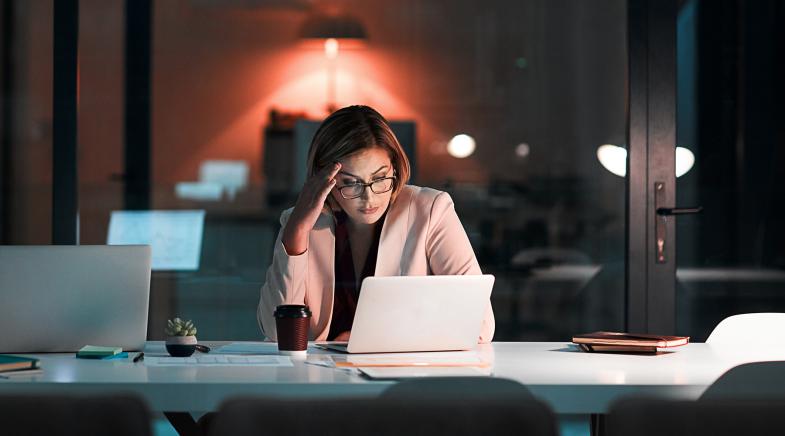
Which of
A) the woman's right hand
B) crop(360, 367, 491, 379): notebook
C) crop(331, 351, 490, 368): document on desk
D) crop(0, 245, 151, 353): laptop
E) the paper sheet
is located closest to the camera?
crop(360, 367, 491, 379): notebook

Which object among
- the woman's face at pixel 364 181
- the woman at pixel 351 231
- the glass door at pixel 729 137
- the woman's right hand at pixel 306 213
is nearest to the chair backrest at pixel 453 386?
the woman at pixel 351 231

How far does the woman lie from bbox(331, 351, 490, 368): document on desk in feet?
1.28

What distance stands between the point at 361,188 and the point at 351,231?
0.20 metres

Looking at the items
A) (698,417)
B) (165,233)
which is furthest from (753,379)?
(165,233)

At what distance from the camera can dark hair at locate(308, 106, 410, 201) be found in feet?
9.85

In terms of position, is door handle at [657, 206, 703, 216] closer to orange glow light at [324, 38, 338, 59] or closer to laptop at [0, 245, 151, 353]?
orange glow light at [324, 38, 338, 59]

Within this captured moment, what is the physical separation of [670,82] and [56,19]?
2.58 m

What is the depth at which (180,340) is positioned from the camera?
2395 mm

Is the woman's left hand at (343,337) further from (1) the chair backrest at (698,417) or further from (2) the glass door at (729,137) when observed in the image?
(2) the glass door at (729,137)

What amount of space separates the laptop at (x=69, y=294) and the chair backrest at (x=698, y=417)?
151cm

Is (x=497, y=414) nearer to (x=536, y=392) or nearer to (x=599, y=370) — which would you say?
(x=536, y=392)

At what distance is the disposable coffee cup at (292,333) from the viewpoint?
2414 mm

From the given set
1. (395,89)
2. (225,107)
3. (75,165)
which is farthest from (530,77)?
(75,165)

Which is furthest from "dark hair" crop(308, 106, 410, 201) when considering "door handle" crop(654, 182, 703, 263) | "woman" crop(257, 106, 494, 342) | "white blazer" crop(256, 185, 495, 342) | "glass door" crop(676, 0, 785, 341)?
"glass door" crop(676, 0, 785, 341)
